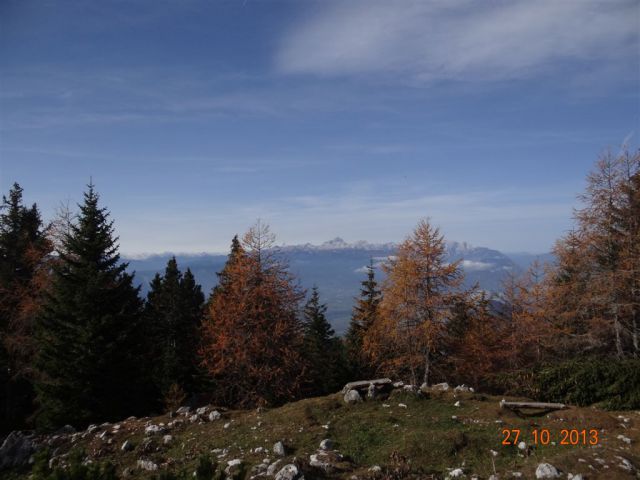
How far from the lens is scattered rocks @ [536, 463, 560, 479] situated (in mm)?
8750

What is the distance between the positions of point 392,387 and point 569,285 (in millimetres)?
15844

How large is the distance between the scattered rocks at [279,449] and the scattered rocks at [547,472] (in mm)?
6576

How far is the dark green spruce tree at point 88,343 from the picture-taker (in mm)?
20766

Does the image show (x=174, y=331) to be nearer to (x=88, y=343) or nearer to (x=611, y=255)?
(x=88, y=343)

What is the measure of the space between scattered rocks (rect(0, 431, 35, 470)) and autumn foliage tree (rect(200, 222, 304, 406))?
949 centimetres

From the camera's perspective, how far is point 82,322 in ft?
73.0

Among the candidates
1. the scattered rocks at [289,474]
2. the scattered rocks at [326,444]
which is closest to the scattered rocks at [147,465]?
the scattered rocks at [289,474]

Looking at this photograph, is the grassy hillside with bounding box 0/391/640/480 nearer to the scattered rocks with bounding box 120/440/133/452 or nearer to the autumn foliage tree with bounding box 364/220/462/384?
the scattered rocks with bounding box 120/440/133/452

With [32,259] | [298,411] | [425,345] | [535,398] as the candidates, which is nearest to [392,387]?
[298,411]

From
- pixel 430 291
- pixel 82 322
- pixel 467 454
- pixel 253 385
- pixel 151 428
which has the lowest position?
pixel 253 385

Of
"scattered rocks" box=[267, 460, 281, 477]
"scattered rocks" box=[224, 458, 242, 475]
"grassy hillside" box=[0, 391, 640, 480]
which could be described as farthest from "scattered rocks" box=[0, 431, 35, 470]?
"scattered rocks" box=[267, 460, 281, 477]

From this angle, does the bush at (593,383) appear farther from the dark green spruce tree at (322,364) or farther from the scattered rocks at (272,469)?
the dark green spruce tree at (322,364)

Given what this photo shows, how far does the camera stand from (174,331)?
120ft

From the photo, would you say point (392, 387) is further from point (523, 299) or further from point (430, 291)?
point (523, 299)
